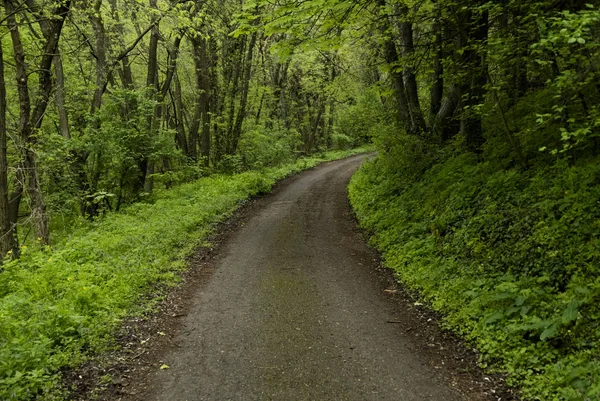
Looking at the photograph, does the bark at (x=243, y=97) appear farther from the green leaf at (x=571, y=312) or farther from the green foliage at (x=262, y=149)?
the green leaf at (x=571, y=312)

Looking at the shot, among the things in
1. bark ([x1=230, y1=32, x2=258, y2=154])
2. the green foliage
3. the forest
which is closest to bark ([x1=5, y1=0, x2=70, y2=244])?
the forest

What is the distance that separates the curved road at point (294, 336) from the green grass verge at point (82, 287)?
38.0 inches

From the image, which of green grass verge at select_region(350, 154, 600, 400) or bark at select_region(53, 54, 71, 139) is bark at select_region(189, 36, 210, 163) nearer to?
bark at select_region(53, 54, 71, 139)

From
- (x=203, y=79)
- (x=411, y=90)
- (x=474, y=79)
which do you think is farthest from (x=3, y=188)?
(x=411, y=90)

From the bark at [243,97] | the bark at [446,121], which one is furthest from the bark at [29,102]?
the bark at [243,97]

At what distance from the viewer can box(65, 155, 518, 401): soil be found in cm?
446

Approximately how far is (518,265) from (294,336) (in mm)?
3341

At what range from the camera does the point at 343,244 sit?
985cm

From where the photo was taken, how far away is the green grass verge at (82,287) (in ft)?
14.3

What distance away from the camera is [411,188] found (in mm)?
11305

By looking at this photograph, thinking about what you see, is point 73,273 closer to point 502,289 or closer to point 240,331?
point 240,331

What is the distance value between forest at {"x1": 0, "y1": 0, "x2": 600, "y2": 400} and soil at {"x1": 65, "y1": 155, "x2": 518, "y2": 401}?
13.5 inches

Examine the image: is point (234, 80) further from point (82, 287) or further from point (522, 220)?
point (522, 220)

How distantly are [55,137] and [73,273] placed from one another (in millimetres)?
7314
